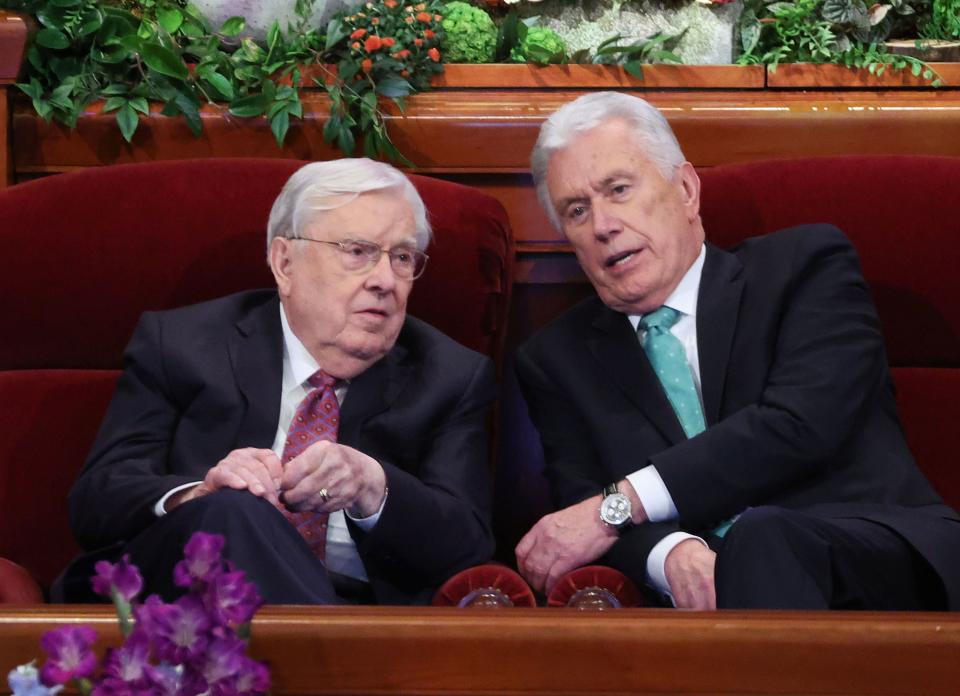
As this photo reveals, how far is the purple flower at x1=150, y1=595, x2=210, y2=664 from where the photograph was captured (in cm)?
82

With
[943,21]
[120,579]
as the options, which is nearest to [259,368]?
[120,579]

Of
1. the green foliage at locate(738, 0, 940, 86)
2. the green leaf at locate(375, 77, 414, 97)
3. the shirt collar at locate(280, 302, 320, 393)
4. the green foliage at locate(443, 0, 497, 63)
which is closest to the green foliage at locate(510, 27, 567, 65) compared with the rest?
the green foliage at locate(443, 0, 497, 63)

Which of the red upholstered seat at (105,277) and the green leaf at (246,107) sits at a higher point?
the green leaf at (246,107)

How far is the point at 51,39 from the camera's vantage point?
7.45 feet

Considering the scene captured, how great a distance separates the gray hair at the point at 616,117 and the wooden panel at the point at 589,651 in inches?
41.3

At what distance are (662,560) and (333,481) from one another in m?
0.43

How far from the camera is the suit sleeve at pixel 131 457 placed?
5.58 ft

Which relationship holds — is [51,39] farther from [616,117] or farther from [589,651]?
[589,651]

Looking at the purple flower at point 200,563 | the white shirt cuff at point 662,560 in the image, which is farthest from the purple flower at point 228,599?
the white shirt cuff at point 662,560

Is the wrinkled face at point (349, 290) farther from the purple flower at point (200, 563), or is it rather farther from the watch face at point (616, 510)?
the purple flower at point (200, 563)

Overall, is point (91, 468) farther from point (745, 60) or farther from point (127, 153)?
point (745, 60)

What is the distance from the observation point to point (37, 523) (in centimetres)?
199

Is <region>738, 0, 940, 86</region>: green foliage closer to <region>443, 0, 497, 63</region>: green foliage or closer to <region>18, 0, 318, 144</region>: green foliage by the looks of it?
<region>443, 0, 497, 63</region>: green foliage

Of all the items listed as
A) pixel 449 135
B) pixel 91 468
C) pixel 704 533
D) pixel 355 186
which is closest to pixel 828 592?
pixel 704 533
